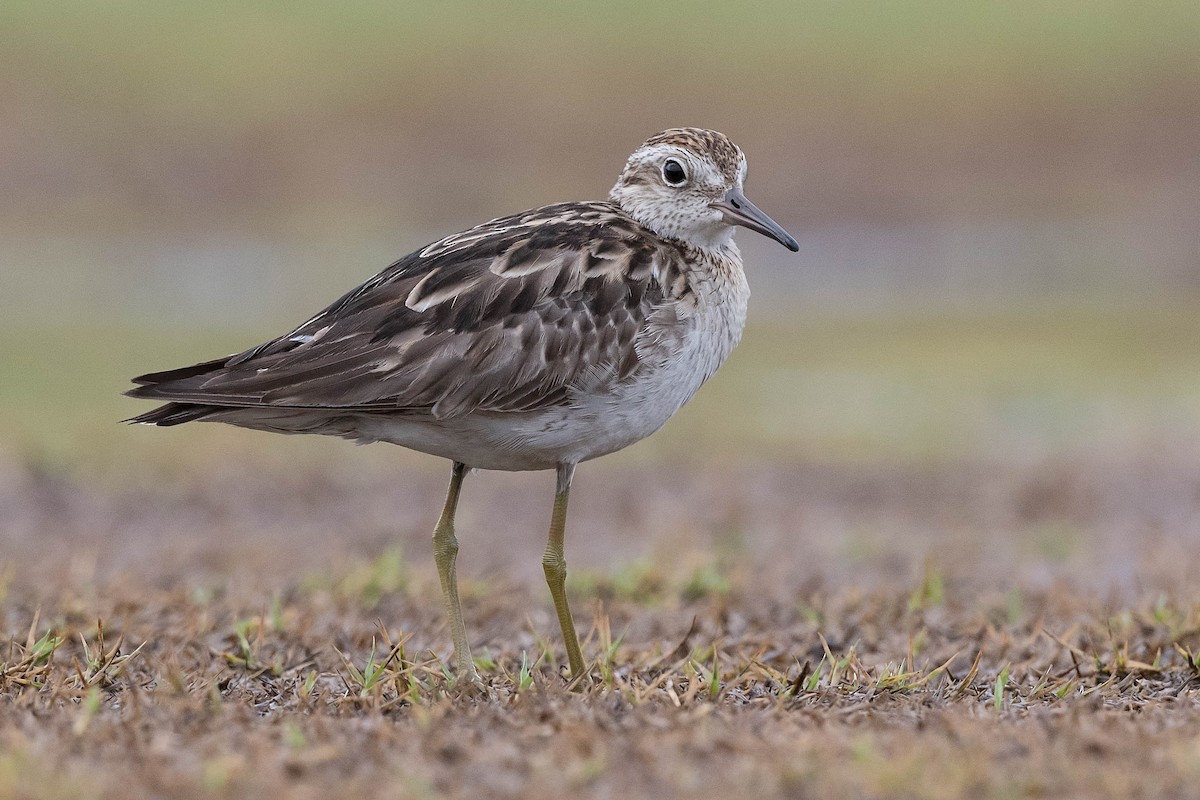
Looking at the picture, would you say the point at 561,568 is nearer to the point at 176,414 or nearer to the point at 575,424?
the point at 575,424

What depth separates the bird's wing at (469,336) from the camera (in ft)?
A: 18.2

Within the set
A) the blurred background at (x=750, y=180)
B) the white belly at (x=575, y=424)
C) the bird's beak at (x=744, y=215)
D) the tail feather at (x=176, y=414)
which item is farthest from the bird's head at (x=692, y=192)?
the blurred background at (x=750, y=180)

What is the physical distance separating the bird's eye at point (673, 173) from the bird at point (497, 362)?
37cm

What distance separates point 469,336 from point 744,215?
51.4 inches

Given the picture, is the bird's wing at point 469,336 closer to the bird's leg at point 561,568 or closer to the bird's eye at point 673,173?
the bird's leg at point 561,568

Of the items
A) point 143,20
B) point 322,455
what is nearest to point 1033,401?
point 322,455

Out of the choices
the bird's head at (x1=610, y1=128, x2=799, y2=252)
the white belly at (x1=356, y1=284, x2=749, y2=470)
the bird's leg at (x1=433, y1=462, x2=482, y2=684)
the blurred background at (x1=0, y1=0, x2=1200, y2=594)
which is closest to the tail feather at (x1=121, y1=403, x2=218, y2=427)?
the white belly at (x1=356, y1=284, x2=749, y2=470)

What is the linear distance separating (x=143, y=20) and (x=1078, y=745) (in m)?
33.1

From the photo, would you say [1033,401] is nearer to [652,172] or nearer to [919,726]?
[652,172]

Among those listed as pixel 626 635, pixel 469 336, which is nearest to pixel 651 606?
pixel 626 635

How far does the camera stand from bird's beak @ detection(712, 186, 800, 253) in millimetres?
6285

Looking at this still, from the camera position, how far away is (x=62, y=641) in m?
5.90

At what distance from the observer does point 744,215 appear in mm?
6297

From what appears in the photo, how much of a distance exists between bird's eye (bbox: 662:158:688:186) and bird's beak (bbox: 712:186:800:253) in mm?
178
